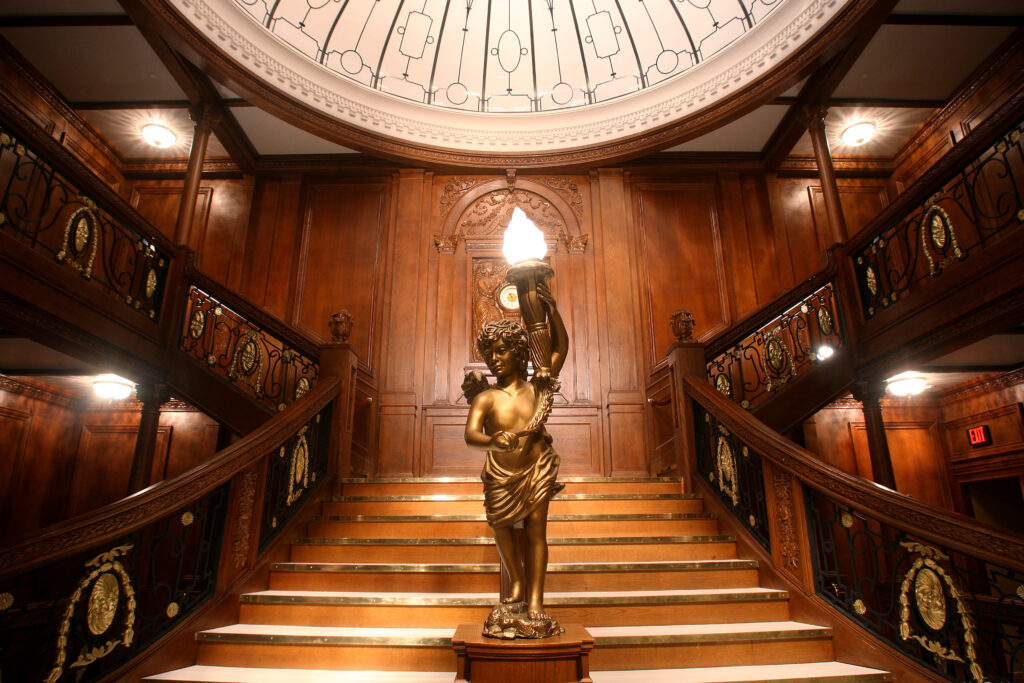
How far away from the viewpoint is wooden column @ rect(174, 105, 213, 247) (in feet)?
17.6

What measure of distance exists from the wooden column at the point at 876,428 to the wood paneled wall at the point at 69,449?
6.16 meters

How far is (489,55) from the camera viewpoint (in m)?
7.06

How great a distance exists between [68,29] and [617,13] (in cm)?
533

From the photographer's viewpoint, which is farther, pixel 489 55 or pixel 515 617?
pixel 489 55

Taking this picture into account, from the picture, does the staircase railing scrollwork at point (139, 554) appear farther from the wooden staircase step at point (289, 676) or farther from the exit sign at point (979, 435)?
the exit sign at point (979, 435)

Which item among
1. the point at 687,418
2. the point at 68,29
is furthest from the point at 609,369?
the point at 68,29

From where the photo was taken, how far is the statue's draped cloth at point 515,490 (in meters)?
2.02

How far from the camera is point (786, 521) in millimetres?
3152

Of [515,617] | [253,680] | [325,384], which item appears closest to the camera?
[515,617]

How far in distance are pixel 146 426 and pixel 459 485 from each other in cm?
253

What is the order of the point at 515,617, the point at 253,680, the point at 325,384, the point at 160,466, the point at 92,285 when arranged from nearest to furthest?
1. the point at 515,617
2. the point at 253,680
3. the point at 92,285
4. the point at 325,384
5. the point at 160,466

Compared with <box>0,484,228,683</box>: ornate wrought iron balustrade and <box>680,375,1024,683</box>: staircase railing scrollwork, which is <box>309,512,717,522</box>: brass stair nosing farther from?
<box>0,484,228,683</box>: ornate wrought iron balustrade

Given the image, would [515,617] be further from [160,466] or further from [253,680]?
[160,466]

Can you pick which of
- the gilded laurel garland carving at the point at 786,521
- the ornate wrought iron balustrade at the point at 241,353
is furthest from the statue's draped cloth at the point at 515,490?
the ornate wrought iron balustrade at the point at 241,353
